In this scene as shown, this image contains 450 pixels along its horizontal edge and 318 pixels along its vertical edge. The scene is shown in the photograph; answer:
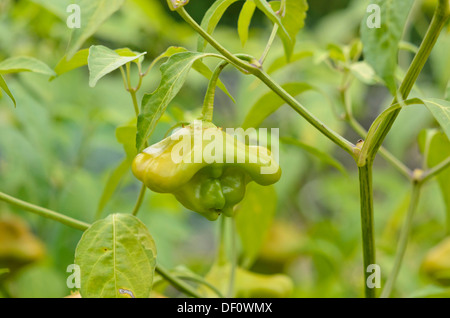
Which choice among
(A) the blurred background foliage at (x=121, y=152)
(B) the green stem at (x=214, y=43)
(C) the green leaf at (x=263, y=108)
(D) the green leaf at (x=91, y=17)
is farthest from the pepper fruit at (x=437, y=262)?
(D) the green leaf at (x=91, y=17)

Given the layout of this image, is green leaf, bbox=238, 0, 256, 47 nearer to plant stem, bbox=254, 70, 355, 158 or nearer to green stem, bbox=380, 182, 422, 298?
plant stem, bbox=254, 70, 355, 158

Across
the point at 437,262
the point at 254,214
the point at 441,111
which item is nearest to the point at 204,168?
the point at 441,111

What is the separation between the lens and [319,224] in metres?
1.08

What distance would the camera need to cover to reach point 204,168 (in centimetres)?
37

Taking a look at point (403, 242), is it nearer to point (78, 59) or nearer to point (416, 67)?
point (416, 67)

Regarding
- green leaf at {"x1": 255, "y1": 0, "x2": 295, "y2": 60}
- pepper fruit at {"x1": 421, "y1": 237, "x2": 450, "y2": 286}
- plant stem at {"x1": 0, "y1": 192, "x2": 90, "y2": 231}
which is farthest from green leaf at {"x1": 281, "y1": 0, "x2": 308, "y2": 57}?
pepper fruit at {"x1": 421, "y1": 237, "x2": 450, "y2": 286}

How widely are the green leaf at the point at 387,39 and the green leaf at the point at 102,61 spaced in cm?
15

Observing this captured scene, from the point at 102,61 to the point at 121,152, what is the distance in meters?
0.70

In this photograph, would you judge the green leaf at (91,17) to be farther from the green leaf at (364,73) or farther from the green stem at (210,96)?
the green leaf at (364,73)

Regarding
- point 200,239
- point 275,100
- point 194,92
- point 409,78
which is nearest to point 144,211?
point 194,92

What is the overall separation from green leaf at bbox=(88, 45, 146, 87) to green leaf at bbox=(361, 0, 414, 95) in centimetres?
15

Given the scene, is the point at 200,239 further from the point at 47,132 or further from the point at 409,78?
the point at 409,78

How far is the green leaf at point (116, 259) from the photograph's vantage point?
0.37 metres

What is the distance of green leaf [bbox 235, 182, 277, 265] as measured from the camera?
1.95 feet
